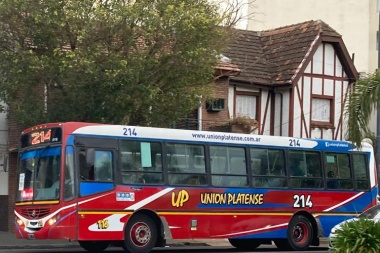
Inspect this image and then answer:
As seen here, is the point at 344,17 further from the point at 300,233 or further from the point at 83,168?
the point at 83,168

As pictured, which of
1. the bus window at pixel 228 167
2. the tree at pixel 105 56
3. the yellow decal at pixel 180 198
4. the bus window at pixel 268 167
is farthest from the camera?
the bus window at pixel 268 167

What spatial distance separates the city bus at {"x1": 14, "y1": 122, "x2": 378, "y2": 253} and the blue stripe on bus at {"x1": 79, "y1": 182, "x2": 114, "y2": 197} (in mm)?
22

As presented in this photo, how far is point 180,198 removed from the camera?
20453 millimetres

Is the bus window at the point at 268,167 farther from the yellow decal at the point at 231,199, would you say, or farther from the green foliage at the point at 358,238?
the green foliage at the point at 358,238

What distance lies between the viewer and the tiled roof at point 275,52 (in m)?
33.8

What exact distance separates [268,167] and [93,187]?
5.54m

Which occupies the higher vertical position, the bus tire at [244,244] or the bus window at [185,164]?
the bus window at [185,164]

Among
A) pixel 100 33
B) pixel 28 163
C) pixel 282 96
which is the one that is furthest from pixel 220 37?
pixel 282 96

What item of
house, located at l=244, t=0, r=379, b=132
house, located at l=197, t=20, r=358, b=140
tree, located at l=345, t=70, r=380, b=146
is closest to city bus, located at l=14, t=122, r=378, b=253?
tree, located at l=345, t=70, r=380, b=146

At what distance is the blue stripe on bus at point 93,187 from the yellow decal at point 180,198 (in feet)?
5.85

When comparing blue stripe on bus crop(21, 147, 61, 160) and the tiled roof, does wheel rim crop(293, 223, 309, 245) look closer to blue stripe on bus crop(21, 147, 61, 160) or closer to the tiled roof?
blue stripe on bus crop(21, 147, 61, 160)

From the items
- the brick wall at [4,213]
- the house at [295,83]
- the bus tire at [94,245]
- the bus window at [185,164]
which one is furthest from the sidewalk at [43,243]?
the house at [295,83]

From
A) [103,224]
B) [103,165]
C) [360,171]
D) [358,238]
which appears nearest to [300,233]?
[360,171]

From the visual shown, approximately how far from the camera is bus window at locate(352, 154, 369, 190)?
24.3 m
